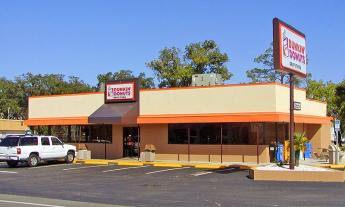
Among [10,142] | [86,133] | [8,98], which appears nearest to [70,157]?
[10,142]

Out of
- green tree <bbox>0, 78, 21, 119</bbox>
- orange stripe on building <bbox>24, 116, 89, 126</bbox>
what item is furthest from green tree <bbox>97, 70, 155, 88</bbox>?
orange stripe on building <bbox>24, 116, 89, 126</bbox>

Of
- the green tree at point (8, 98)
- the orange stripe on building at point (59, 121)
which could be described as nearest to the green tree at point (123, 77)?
the green tree at point (8, 98)

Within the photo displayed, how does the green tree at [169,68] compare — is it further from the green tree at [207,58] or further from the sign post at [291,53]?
the sign post at [291,53]

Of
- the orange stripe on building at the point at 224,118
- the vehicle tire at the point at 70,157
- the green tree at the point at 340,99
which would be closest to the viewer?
the orange stripe on building at the point at 224,118

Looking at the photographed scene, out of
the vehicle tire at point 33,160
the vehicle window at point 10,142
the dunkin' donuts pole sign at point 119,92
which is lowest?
the vehicle tire at point 33,160

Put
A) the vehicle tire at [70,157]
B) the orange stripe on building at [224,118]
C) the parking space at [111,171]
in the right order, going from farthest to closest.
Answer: the vehicle tire at [70,157]
the orange stripe on building at [224,118]
the parking space at [111,171]

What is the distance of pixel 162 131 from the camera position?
110 feet

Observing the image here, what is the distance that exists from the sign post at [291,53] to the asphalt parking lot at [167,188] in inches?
136

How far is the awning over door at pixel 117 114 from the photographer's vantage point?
1291 inches

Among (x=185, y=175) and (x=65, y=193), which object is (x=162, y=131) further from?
(x=65, y=193)

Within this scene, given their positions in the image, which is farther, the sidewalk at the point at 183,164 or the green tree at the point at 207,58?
the green tree at the point at 207,58

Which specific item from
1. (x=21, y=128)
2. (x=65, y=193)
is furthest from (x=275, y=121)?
(x=21, y=128)

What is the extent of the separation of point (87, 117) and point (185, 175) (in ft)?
44.3

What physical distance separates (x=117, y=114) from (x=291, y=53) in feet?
45.0
